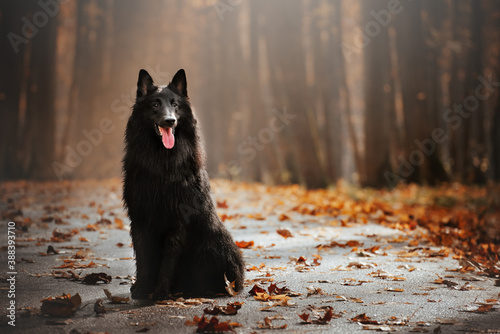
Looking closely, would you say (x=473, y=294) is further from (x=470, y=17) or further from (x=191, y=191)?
(x=470, y=17)

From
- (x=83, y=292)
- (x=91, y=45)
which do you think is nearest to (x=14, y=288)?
(x=83, y=292)

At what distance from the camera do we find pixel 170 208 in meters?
4.48

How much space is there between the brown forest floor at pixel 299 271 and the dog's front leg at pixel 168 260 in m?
0.12

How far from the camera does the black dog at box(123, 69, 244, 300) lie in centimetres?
448

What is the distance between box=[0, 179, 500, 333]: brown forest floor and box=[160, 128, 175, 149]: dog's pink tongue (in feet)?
4.58

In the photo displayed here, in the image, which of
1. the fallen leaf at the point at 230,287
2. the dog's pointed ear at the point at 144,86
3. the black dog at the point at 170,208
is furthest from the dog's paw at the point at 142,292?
the dog's pointed ear at the point at 144,86

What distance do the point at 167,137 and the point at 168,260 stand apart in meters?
1.10

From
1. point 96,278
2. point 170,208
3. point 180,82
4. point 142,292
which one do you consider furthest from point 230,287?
point 180,82

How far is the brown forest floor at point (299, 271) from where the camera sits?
389 cm

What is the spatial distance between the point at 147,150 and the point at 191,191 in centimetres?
55

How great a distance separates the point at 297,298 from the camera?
462 cm

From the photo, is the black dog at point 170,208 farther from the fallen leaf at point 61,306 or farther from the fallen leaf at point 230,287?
the fallen leaf at point 61,306

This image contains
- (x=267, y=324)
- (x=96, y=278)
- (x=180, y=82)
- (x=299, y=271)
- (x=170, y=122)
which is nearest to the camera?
(x=267, y=324)

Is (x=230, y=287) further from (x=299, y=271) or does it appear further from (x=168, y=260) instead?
(x=299, y=271)
